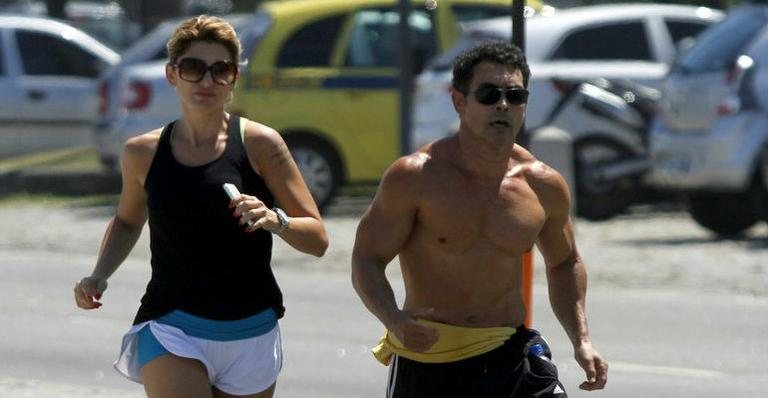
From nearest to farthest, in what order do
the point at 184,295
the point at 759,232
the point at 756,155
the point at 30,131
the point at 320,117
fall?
1. the point at 184,295
2. the point at 756,155
3. the point at 759,232
4. the point at 320,117
5. the point at 30,131

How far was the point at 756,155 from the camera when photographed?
545 inches

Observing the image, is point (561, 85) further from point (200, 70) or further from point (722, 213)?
point (200, 70)

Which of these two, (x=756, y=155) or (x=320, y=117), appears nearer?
(x=756, y=155)

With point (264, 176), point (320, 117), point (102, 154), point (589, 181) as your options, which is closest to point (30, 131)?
point (102, 154)

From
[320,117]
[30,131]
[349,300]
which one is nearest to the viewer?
[349,300]

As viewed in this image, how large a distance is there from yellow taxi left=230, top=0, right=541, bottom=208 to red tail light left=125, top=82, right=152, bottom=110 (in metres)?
1.22

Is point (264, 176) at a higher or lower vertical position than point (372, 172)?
higher

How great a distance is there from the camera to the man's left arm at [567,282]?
4.93 m

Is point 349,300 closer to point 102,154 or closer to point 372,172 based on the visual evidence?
point 372,172

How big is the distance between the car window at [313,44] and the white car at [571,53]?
970mm

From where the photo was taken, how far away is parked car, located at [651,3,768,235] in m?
13.9

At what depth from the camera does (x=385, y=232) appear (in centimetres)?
480

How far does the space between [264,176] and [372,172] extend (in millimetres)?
12386

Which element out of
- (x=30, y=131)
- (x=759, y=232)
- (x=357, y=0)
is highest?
(x=357, y=0)
